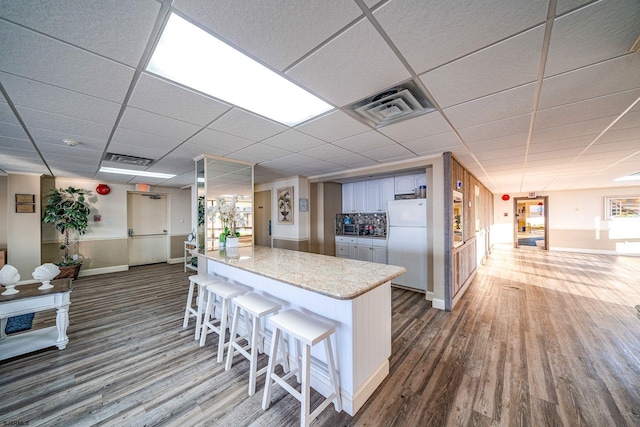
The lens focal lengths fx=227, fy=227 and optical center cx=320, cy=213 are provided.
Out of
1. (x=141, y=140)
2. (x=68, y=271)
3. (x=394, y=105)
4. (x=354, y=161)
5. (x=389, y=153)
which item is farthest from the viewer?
(x=68, y=271)

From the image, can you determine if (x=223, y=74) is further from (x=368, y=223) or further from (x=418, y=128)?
(x=368, y=223)

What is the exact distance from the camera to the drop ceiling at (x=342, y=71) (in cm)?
103

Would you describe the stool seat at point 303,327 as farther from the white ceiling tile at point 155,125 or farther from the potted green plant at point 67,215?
the potted green plant at point 67,215

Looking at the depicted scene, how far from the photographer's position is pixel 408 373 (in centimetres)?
212

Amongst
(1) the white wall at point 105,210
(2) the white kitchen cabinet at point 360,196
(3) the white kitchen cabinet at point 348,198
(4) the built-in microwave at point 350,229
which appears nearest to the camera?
(1) the white wall at point 105,210

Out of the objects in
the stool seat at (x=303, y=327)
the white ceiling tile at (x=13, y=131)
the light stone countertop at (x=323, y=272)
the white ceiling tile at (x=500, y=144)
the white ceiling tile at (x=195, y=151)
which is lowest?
the stool seat at (x=303, y=327)

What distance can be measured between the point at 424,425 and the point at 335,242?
4328 mm

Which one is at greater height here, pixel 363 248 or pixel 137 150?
pixel 137 150

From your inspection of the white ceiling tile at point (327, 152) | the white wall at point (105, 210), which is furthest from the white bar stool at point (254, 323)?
the white wall at point (105, 210)

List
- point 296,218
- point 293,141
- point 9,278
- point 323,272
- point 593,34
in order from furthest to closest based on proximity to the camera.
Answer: point 296,218 < point 293,141 < point 9,278 < point 323,272 < point 593,34

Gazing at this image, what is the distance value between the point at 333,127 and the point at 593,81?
75.3 inches

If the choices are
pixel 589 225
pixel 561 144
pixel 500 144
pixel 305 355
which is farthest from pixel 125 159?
pixel 589 225

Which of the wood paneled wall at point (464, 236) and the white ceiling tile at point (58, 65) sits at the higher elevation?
the white ceiling tile at point (58, 65)

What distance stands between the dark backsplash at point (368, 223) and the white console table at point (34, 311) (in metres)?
4.75
